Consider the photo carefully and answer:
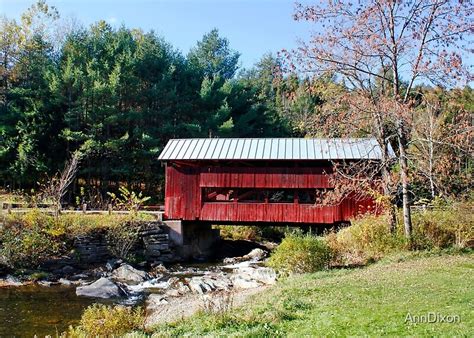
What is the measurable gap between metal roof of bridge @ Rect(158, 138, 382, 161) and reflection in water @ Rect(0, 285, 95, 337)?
8.50 metres

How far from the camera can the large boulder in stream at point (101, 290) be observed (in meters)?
13.5

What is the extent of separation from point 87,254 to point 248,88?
23674 mm

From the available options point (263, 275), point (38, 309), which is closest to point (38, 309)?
point (38, 309)

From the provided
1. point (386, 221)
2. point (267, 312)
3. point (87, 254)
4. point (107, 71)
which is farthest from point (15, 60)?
point (267, 312)

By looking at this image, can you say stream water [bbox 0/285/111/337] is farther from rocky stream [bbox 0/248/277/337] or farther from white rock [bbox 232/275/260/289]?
white rock [bbox 232/275/260/289]

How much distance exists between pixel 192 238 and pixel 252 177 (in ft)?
14.6

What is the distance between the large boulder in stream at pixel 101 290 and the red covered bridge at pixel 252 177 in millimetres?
7592

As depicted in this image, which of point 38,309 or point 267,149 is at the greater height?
point 267,149

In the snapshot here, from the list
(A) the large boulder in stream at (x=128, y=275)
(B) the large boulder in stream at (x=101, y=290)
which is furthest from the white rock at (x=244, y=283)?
(A) the large boulder in stream at (x=128, y=275)

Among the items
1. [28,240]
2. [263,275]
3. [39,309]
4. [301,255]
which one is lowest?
[39,309]

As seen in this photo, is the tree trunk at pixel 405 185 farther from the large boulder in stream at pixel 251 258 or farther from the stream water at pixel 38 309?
the stream water at pixel 38 309

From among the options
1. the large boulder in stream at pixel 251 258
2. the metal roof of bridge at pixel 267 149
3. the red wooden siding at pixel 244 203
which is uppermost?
the metal roof of bridge at pixel 267 149

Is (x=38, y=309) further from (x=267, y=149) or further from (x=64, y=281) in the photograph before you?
(x=267, y=149)

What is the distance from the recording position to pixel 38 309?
12.0 m
